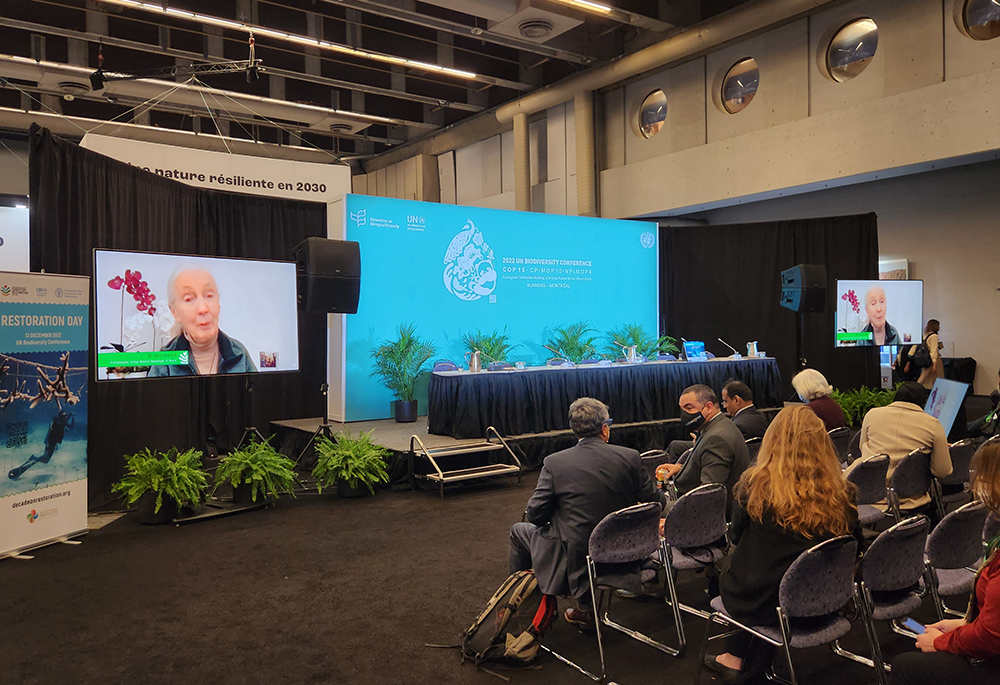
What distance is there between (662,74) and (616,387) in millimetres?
6567

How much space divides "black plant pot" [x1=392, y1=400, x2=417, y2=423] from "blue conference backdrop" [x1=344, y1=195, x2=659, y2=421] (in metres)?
0.28

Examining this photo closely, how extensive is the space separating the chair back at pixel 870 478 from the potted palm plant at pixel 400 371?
4954mm

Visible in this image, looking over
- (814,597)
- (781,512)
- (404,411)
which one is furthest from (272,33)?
(814,597)

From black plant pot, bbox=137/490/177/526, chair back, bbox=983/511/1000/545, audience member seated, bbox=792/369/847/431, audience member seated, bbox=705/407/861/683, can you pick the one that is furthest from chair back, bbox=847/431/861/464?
black plant pot, bbox=137/490/177/526

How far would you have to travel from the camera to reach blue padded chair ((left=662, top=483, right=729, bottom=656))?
122 inches

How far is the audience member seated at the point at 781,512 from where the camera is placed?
8.11 ft

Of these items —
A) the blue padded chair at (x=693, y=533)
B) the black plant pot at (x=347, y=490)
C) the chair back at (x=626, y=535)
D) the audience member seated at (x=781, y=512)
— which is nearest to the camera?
the audience member seated at (x=781, y=512)

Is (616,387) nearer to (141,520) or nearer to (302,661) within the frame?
(141,520)

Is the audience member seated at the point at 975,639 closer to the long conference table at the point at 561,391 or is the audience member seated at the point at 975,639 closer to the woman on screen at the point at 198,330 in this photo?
the woman on screen at the point at 198,330

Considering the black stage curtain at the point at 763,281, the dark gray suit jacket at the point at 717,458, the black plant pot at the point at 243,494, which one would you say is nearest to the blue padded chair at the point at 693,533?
the dark gray suit jacket at the point at 717,458

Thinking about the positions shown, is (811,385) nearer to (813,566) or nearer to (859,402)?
(813,566)

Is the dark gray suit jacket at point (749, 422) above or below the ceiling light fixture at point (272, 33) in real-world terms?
below

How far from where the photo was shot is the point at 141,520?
17.1ft

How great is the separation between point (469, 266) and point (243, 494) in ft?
13.7
